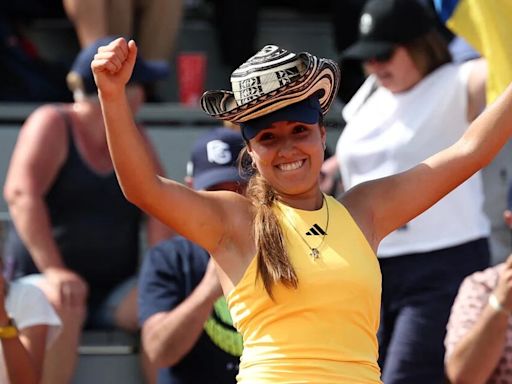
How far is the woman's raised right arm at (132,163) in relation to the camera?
2.94 m

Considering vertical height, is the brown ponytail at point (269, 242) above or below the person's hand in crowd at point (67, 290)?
above

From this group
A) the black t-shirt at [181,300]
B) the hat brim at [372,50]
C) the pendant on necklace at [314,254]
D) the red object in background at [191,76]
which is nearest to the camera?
the pendant on necklace at [314,254]

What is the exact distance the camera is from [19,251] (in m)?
5.24

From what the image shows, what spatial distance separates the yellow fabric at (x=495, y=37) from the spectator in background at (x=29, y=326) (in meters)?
1.69

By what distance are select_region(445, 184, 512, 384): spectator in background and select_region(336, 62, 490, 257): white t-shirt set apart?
0.31 meters

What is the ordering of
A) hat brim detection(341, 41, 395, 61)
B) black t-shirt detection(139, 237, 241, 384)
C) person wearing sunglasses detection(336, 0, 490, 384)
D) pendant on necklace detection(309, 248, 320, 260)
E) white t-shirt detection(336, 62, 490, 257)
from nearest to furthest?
pendant on necklace detection(309, 248, 320, 260) → black t-shirt detection(139, 237, 241, 384) → person wearing sunglasses detection(336, 0, 490, 384) → white t-shirt detection(336, 62, 490, 257) → hat brim detection(341, 41, 395, 61)

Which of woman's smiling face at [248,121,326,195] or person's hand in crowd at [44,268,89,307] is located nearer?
woman's smiling face at [248,121,326,195]

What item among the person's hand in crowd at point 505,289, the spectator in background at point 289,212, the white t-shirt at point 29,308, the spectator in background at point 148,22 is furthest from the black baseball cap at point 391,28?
the spectator in background at point 148,22

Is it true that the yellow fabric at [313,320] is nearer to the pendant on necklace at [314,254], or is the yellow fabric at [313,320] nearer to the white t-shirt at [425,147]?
the pendant on necklace at [314,254]

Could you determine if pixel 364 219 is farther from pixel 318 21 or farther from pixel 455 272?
pixel 318 21

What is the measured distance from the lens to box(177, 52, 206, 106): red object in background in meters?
6.63

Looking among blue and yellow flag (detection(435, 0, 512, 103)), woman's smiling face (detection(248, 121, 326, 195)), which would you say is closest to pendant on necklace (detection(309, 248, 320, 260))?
woman's smiling face (detection(248, 121, 326, 195))

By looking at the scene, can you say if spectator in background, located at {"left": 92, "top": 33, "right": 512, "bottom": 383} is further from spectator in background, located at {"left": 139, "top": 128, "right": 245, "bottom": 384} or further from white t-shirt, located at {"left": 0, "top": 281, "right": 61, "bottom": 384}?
white t-shirt, located at {"left": 0, "top": 281, "right": 61, "bottom": 384}

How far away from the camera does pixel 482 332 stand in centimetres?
421
